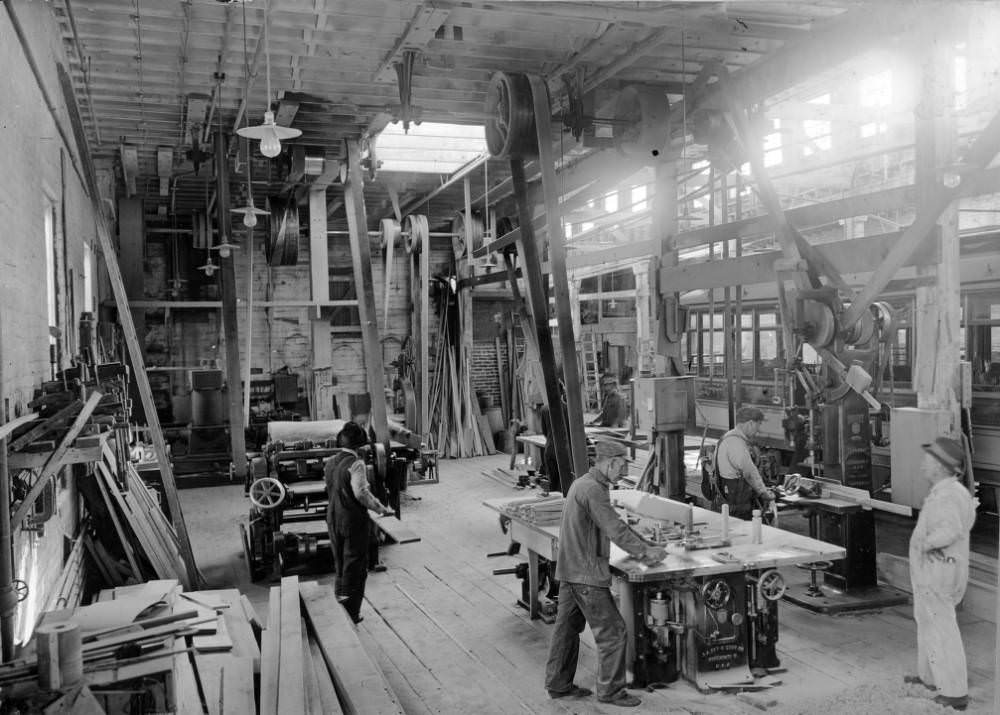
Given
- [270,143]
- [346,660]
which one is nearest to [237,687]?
[346,660]

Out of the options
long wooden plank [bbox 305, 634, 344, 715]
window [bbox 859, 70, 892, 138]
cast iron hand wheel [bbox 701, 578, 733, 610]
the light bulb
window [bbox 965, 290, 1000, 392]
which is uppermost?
window [bbox 859, 70, 892, 138]

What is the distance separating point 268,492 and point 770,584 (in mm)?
4768

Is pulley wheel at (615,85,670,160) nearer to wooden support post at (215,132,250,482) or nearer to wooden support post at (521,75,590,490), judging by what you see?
wooden support post at (521,75,590,490)

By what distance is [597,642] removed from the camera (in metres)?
5.14

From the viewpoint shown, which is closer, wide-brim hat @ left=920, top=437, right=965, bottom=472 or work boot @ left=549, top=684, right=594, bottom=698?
wide-brim hat @ left=920, top=437, right=965, bottom=472

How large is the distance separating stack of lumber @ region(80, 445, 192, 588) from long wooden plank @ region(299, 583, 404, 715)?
61.9 inches

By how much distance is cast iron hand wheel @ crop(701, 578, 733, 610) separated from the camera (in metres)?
5.24

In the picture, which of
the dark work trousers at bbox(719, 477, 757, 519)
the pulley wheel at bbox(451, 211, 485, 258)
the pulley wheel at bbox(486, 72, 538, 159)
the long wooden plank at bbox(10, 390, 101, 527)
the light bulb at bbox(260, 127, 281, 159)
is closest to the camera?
the long wooden plank at bbox(10, 390, 101, 527)

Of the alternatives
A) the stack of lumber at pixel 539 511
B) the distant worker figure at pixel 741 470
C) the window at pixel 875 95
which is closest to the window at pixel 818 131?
the window at pixel 875 95

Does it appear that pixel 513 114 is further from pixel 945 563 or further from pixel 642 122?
pixel 945 563

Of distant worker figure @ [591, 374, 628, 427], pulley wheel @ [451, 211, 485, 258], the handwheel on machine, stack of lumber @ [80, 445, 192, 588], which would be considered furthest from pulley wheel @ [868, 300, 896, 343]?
pulley wheel @ [451, 211, 485, 258]

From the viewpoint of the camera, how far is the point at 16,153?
4938 mm

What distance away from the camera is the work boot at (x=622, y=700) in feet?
16.5

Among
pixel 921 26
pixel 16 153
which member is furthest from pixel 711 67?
pixel 16 153
